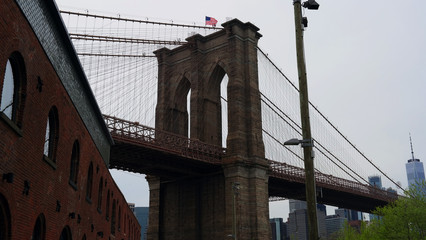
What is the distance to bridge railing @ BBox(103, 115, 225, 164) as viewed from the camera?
3806 cm

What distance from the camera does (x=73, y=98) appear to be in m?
16.2

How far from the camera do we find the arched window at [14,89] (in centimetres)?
1002

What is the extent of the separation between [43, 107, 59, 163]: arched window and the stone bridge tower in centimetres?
2869

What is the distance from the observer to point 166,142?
137ft

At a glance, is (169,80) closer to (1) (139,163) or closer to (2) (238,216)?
(1) (139,163)

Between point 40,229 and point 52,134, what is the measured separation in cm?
286

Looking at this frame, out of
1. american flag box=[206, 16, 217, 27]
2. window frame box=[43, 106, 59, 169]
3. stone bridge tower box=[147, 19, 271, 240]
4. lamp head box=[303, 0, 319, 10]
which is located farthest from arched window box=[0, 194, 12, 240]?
american flag box=[206, 16, 217, 27]

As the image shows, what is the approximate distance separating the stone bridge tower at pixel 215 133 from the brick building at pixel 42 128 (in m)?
25.6

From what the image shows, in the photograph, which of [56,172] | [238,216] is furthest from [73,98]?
[238,216]

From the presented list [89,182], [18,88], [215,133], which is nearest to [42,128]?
[18,88]

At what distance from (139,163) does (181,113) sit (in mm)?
14150

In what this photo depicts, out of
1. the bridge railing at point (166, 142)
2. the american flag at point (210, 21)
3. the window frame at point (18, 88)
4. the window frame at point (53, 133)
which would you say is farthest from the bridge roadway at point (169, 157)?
the window frame at point (18, 88)

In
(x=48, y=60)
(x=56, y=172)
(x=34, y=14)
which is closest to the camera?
(x=34, y=14)

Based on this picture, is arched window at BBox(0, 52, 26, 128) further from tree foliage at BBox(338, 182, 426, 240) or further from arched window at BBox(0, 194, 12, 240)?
tree foliage at BBox(338, 182, 426, 240)
